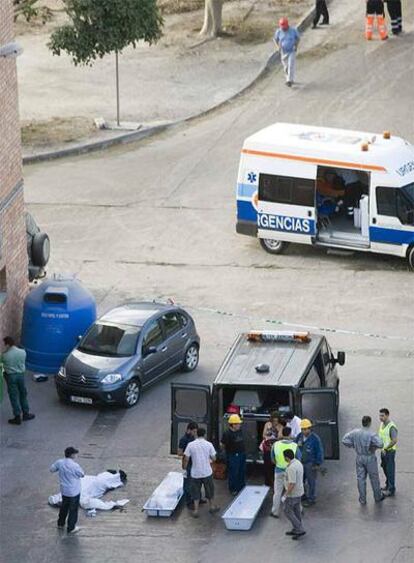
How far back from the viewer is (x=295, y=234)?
35875 millimetres

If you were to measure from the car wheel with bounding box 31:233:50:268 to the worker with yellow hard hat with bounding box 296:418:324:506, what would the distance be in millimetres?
8860

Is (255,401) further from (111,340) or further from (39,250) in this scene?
(39,250)

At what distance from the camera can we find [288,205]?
117ft

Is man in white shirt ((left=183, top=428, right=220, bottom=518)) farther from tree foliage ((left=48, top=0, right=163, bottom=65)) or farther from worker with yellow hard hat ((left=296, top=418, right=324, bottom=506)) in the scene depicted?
tree foliage ((left=48, top=0, right=163, bottom=65))

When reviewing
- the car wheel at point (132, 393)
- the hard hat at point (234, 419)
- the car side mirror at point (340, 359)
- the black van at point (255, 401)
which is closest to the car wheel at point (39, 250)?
the car wheel at point (132, 393)

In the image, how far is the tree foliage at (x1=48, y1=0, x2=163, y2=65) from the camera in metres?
42.4

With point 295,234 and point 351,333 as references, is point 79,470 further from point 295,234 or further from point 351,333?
point 295,234

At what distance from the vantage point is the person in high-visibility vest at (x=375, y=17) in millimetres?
48969

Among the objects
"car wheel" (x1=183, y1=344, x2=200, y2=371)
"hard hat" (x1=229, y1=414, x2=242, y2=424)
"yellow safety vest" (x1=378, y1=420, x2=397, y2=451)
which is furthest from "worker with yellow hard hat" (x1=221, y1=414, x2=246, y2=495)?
"car wheel" (x1=183, y1=344, x2=200, y2=371)

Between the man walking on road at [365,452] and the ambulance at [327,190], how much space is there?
10401 mm

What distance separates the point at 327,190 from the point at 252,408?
11078mm

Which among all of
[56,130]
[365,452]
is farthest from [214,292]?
[56,130]

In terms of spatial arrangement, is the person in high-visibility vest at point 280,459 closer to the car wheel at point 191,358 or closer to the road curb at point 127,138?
the car wheel at point 191,358

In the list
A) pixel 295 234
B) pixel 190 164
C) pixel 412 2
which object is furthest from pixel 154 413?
pixel 412 2
